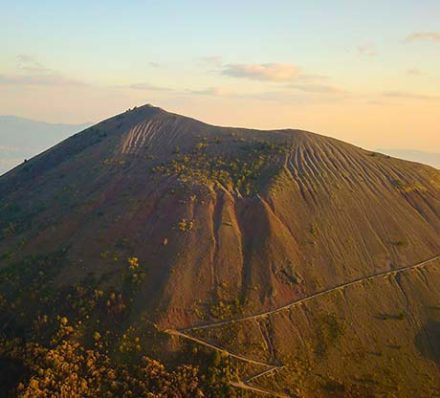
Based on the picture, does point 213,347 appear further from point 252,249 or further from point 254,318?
point 252,249

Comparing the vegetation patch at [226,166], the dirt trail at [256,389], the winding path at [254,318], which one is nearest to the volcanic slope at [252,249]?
the vegetation patch at [226,166]

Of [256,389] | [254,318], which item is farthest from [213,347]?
[256,389]

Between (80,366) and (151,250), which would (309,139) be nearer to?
(151,250)

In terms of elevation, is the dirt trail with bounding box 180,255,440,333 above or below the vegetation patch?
below

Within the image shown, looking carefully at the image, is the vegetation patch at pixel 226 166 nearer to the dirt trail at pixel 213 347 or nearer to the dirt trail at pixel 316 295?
the dirt trail at pixel 316 295

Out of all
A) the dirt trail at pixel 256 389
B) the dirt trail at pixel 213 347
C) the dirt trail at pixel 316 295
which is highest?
the dirt trail at pixel 316 295

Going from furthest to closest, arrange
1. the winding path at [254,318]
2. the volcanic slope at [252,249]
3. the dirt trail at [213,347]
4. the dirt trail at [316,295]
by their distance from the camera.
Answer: the dirt trail at [316,295] → the volcanic slope at [252,249] → the dirt trail at [213,347] → the winding path at [254,318]

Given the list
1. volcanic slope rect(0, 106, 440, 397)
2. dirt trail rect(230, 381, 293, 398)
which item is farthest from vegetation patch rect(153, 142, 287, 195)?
dirt trail rect(230, 381, 293, 398)

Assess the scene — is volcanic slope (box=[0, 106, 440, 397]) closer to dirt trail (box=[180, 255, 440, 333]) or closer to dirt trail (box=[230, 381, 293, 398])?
dirt trail (box=[180, 255, 440, 333])

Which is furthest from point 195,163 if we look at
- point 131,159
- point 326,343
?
point 326,343

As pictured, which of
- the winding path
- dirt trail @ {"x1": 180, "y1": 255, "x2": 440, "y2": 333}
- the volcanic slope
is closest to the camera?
the winding path
